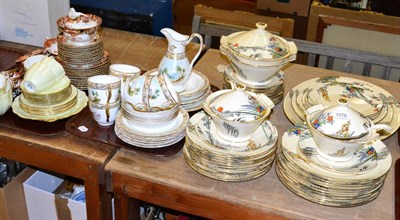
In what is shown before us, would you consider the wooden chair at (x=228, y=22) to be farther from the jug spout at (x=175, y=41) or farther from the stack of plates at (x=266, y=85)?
the jug spout at (x=175, y=41)

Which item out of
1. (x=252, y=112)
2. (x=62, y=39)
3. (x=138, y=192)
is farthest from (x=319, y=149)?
(x=62, y=39)

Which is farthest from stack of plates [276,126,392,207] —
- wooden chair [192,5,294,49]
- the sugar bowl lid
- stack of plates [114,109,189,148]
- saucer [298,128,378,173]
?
wooden chair [192,5,294,49]

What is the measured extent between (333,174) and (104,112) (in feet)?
2.01

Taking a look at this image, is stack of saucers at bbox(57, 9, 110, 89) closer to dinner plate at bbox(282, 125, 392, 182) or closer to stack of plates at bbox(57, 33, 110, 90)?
stack of plates at bbox(57, 33, 110, 90)

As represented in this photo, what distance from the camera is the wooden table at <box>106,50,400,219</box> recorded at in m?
1.12

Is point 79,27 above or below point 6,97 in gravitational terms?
above

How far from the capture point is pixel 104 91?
1324 mm

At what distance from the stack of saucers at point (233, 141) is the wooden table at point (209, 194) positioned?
3 cm

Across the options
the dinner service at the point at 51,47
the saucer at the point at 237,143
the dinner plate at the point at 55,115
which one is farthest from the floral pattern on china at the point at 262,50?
the dinner service at the point at 51,47

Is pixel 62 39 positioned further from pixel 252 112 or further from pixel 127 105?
pixel 252 112

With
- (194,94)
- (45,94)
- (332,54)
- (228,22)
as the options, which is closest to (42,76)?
(45,94)

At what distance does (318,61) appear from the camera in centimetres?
214

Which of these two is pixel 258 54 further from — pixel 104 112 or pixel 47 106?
pixel 47 106

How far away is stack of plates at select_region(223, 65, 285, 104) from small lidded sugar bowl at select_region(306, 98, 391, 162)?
1.07 feet
